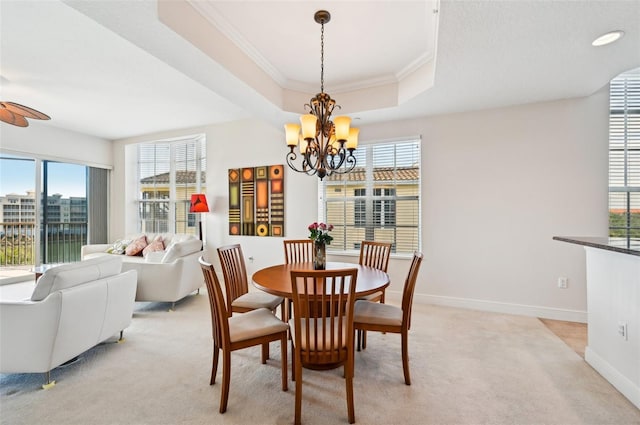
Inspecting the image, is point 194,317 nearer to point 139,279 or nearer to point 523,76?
point 139,279

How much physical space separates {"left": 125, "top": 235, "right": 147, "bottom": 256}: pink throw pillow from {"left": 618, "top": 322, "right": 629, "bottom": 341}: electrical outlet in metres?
6.01

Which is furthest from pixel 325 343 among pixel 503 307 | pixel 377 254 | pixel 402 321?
pixel 503 307

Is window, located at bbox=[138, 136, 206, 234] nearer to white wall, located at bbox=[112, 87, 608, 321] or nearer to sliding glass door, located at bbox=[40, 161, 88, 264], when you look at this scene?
sliding glass door, located at bbox=[40, 161, 88, 264]

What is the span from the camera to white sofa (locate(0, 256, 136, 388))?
1949 millimetres

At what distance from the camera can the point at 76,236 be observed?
5848 millimetres

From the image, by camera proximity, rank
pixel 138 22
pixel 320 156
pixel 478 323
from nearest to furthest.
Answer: pixel 138 22
pixel 320 156
pixel 478 323

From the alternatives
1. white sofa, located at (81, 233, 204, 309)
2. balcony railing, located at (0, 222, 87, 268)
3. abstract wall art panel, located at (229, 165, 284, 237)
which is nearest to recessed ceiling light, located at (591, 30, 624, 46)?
abstract wall art panel, located at (229, 165, 284, 237)

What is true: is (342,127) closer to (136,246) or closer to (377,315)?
(377,315)

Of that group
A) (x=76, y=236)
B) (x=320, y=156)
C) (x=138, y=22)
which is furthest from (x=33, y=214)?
(x=320, y=156)

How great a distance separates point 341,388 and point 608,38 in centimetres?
332

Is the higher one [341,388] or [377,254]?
[377,254]

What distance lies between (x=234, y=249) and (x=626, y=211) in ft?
14.8

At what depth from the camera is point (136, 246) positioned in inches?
195

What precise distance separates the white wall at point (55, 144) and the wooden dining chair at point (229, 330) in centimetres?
549
